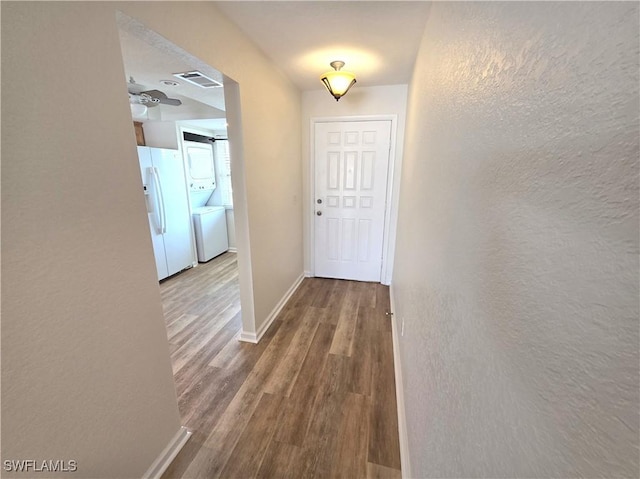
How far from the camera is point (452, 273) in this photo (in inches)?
29.9

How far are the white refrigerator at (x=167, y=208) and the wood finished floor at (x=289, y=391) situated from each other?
2.69 ft

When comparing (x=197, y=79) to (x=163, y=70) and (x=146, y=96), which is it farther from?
(x=146, y=96)

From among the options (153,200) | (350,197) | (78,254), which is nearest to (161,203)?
(153,200)

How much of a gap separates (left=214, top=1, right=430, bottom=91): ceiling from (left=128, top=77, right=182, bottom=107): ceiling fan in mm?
1260

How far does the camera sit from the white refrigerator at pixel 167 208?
3.18 m

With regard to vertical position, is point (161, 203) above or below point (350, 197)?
below

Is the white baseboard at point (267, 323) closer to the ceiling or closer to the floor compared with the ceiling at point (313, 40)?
closer to the floor

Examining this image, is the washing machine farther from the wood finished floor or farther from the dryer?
the wood finished floor

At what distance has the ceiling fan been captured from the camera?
2578 mm

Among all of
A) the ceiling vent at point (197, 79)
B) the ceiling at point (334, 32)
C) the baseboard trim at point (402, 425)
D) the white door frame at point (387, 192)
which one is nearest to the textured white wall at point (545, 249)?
the baseboard trim at point (402, 425)

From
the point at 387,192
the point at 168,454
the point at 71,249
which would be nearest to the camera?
the point at 71,249

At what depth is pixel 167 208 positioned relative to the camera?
3459mm

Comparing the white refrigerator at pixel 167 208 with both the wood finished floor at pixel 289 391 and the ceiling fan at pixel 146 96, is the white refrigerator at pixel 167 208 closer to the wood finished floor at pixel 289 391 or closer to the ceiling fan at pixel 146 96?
the ceiling fan at pixel 146 96

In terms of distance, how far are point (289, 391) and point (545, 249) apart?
71.1 inches
